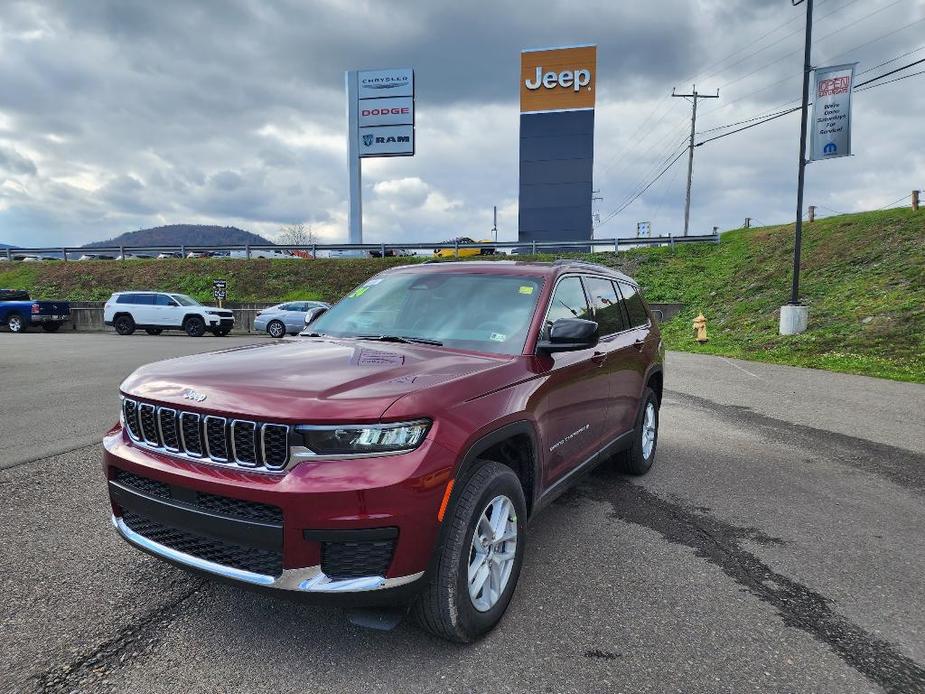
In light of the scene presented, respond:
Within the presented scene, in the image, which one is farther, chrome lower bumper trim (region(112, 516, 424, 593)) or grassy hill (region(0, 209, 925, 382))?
grassy hill (region(0, 209, 925, 382))

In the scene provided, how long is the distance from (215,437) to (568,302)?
2.40m

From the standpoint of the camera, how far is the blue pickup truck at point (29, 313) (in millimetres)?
24266

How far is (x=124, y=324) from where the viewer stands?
2373 centimetres

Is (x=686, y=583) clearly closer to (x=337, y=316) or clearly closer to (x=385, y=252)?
(x=337, y=316)

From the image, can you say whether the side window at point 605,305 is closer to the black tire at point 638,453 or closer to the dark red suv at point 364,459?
the black tire at point 638,453

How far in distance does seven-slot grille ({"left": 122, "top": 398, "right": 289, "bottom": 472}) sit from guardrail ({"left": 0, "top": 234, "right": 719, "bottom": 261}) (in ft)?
86.8

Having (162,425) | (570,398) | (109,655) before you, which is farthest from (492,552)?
(109,655)

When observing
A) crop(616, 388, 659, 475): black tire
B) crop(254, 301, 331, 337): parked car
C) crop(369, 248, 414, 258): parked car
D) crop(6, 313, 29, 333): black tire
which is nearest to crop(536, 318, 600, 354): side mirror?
crop(616, 388, 659, 475): black tire

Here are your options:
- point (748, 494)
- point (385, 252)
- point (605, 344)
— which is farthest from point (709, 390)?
point (385, 252)

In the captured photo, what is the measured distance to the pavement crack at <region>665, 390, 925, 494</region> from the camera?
17.9 ft

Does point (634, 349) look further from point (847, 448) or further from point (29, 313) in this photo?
point (29, 313)

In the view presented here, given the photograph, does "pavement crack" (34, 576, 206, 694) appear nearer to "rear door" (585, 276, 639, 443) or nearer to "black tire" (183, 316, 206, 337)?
"rear door" (585, 276, 639, 443)

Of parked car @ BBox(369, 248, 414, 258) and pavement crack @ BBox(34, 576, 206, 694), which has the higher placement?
parked car @ BBox(369, 248, 414, 258)

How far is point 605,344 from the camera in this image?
169 inches
